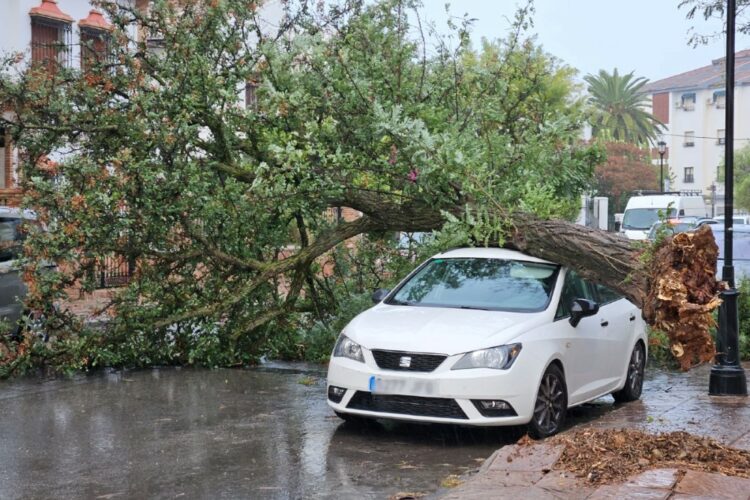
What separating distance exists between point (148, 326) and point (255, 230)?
1.64m

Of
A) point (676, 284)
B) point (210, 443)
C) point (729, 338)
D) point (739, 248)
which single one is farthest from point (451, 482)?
point (739, 248)

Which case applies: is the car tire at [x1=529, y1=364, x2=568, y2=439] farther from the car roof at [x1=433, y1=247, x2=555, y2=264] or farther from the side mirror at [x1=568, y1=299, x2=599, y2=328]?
the car roof at [x1=433, y1=247, x2=555, y2=264]

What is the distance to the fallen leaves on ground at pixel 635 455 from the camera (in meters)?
6.12

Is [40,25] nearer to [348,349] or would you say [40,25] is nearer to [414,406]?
[348,349]

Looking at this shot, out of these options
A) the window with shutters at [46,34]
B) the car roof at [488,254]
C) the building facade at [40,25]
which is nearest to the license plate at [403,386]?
the car roof at [488,254]

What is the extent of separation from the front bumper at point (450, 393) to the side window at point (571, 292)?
1072mm

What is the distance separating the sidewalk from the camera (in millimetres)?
5648

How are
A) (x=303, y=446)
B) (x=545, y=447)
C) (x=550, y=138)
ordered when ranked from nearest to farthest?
(x=545, y=447)
(x=303, y=446)
(x=550, y=138)

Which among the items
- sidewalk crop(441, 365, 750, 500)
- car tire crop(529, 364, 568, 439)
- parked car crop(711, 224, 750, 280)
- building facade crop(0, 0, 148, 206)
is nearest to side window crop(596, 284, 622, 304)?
sidewalk crop(441, 365, 750, 500)

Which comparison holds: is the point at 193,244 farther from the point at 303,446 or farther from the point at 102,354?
the point at 303,446

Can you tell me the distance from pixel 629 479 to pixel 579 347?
294cm

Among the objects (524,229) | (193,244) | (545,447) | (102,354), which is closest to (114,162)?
(193,244)

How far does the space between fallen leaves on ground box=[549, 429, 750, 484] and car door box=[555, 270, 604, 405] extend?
1.54m

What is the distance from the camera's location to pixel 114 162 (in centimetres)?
1089
